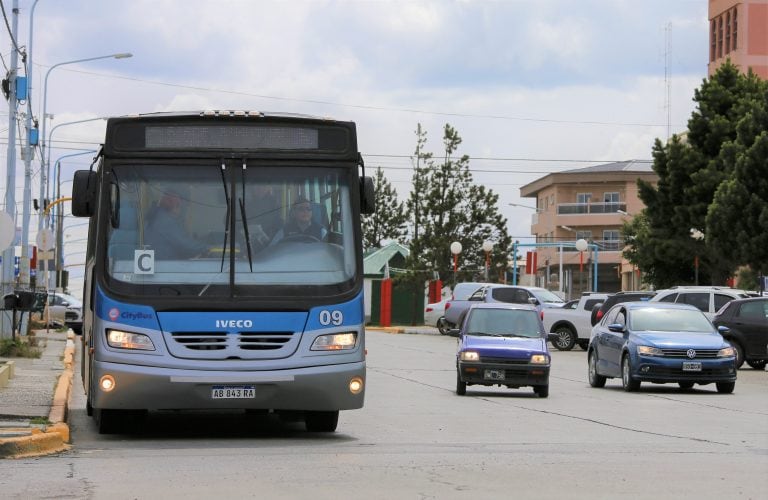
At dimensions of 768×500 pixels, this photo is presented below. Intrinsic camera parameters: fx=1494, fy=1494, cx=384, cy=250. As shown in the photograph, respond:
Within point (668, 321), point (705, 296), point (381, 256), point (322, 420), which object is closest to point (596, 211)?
point (381, 256)

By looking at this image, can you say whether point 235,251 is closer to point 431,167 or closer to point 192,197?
point 192,197

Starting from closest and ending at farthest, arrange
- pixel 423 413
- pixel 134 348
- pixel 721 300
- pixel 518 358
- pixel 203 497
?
pixel 203 497
pixel 134 348
pixel 423 413
pixel 518 358
pixel 721 300

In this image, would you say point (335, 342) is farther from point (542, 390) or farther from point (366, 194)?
point (542, 390)

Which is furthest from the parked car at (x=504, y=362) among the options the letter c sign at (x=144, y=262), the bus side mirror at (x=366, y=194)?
the letter c sign at (x=144, y=262)

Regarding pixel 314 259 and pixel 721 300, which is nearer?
pixel 314 259

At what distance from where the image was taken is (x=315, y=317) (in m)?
14.5

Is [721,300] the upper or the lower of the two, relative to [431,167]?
lower

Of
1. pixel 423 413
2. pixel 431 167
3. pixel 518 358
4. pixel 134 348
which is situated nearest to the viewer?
pixel 134 348

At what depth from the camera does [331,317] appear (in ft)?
47.6

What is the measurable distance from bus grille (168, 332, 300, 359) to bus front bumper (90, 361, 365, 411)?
0.59 ft

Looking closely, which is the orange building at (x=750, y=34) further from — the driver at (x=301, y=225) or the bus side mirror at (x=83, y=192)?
the bus side mirror at (x=83, y=192)

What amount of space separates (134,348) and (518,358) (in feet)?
34.8

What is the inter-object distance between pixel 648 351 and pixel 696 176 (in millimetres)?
29625

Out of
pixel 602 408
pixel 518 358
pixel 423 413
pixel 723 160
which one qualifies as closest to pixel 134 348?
pixel 423 413
